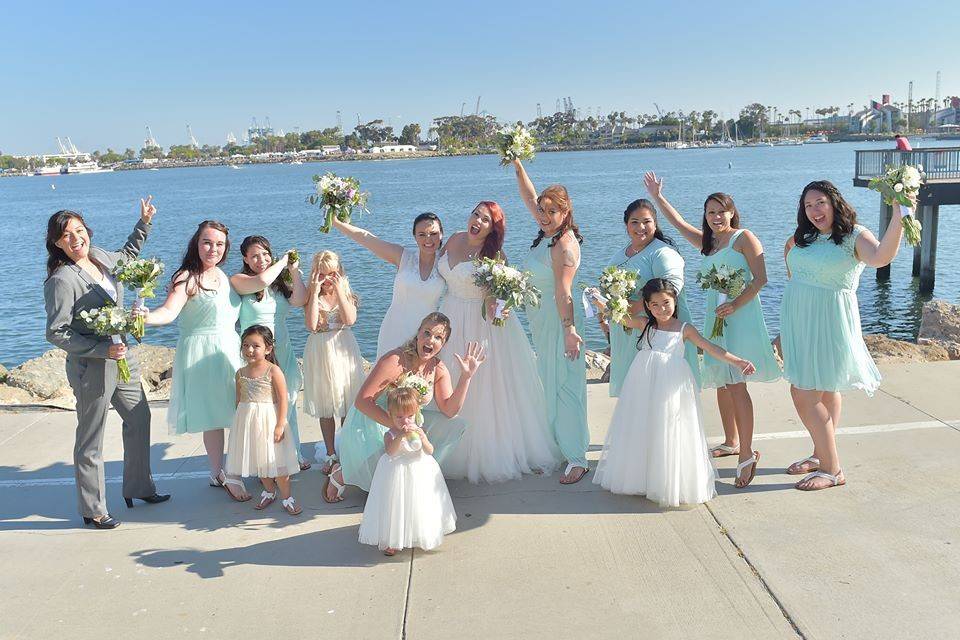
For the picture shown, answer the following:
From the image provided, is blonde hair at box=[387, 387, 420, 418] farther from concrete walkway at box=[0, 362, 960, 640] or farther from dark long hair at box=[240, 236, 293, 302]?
dark long hair at box=[240, 236, 293, 302]

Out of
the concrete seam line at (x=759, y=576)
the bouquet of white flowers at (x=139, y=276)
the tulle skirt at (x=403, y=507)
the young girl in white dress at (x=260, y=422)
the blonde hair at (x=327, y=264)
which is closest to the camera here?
the concrete seam line at (x=759, y=576)

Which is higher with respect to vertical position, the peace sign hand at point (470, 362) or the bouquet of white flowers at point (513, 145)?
the bouquet of white flowers at point (513, 145)

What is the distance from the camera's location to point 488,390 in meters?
5.89

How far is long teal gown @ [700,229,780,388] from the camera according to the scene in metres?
5.80

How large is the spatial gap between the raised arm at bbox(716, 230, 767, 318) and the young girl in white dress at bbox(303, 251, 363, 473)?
2859 mm

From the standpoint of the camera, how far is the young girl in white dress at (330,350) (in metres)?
6.13

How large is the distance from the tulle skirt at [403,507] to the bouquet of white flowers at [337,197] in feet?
7.31

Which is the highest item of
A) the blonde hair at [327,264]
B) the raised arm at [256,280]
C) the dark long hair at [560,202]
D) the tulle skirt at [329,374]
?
the dark long hair at [560,202]

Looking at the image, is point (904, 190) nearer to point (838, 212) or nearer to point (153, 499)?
point (838, 212)

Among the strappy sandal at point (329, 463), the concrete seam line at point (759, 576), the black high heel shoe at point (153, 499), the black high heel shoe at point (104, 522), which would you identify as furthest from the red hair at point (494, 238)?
the black high heel shoe at point (104, 522)

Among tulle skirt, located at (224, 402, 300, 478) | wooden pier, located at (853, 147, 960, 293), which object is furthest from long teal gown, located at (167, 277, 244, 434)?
wooden pier, located at (853, 147, 960, 293)

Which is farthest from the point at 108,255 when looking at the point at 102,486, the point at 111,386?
the point at 102,486

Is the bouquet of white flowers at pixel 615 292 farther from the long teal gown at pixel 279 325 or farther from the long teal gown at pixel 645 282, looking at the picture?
the long teal gown at pixel 279 325

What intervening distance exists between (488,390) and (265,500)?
1.80m
